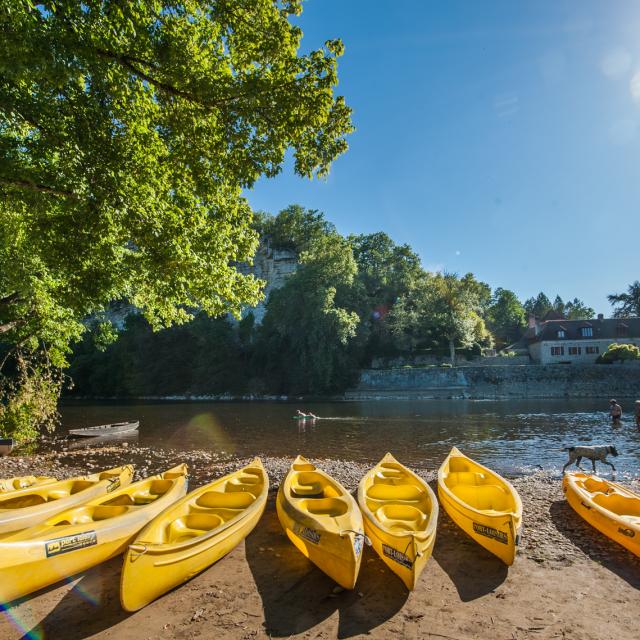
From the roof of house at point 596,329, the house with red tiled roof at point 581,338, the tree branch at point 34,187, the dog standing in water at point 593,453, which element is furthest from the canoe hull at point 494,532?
the roof of house at point 596,329

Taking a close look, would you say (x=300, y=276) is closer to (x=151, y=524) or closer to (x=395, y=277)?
(x=395, y=277)

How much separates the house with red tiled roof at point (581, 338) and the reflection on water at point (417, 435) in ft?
70.8

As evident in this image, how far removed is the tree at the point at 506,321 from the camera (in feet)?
245

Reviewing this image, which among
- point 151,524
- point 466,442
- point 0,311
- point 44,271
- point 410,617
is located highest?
point 44,271

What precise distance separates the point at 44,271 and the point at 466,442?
661 inches

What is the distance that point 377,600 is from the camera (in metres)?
4.70

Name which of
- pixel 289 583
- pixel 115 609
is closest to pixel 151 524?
pixel 115 609

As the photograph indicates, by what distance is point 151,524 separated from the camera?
17.4 feet

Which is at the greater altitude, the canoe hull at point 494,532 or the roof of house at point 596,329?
the roof of house at point 596,329

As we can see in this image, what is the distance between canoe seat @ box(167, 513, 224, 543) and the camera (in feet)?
18.2

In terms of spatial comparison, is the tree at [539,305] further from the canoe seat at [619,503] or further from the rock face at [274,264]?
the canoe seat at [619,503]

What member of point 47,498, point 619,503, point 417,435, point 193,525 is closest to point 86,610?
point 193,525

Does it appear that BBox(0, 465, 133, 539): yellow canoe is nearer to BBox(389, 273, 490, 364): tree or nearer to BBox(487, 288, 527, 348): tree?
BBox(389, 273, 490, 364): tree

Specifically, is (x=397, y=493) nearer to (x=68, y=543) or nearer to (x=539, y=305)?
(x=68, y=543)
